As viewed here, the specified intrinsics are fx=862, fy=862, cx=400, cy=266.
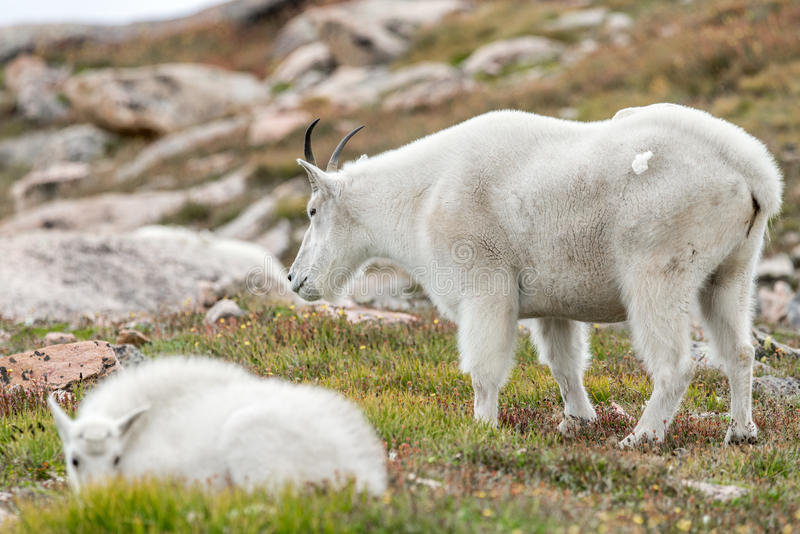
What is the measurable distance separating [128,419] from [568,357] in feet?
12.9

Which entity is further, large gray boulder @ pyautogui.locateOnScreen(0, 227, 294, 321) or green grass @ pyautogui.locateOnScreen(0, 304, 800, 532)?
large gray boulder @ pyautogui.locateOnScreen(0, 227, 294, 321)

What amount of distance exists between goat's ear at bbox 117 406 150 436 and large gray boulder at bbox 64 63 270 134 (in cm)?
3450

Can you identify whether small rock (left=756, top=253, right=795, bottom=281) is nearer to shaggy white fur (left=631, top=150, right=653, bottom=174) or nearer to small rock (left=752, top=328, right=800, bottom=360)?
small rock (left=752, top=328, right=800, bottom=360)

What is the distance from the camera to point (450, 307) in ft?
23.6

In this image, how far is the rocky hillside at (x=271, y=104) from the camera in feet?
48.9

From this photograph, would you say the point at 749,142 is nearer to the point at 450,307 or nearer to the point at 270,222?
the point at 450,307

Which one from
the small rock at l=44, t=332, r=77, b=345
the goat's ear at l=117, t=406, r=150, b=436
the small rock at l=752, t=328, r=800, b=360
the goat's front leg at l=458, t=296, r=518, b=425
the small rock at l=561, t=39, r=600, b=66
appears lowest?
the small rock at l=752, t=328, r=800, b=360

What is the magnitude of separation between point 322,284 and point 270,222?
15.0 m

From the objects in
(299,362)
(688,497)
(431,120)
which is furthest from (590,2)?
(688,497)

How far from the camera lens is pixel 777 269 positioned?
14.8m

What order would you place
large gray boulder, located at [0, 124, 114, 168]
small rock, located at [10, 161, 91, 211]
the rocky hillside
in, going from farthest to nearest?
large gray boulder, located at [0, 124, 114, 168] → small rock, located at [10, 161, 91, 211] → the rocky hillside

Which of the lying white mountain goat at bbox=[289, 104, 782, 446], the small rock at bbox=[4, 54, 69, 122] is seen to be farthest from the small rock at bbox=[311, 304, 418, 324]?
the small rock at bbox=[4, 54, 69, 122]

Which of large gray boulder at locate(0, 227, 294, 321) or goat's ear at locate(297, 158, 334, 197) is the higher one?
goat's ear at locate(297, 158, 334, 197)

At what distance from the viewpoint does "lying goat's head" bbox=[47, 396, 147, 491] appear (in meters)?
4.91
